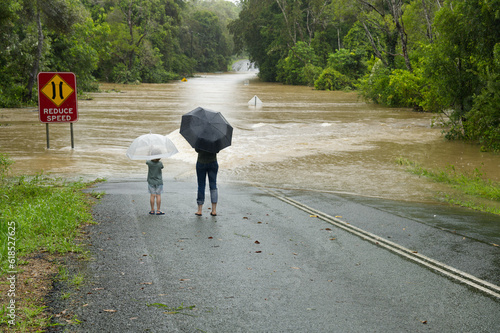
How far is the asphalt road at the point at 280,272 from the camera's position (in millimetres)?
4848

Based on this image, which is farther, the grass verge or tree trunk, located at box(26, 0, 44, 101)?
tree trunk, located at box(26, 0, 44, 101)

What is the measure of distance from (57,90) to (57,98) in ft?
0.82

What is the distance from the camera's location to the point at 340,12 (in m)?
44.0

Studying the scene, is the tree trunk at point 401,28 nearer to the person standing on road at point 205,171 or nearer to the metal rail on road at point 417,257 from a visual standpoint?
the metal rail on road at point 417,257

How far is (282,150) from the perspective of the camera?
19953 mm

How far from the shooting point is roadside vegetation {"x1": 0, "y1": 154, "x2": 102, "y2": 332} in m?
4.75

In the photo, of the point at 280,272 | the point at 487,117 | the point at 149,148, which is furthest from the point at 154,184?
the point at 487,117

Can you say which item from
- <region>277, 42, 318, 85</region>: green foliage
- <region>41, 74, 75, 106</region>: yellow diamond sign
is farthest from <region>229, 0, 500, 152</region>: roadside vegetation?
<region>41, 74, 75, 106</region>: yellow diamond sign

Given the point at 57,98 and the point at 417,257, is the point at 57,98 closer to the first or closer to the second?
the point at 57,98

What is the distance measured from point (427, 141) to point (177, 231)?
1701 cm

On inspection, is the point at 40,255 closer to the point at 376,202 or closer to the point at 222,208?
the point at 222,208

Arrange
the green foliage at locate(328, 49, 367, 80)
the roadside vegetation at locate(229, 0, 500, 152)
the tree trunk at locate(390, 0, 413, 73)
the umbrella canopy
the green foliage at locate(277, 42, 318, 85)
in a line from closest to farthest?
the umbrella canopy < the roadside vegetation at locate(229, 0, 500, 152) < the tree trunk at locate(390, 0, 413, 73) < the green foliage at locate(328, 49, 367, 80) < the green foliage at locate(277, 42, 318, 85)

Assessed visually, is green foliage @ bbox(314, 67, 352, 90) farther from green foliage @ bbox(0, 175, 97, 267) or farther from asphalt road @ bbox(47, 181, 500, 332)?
green foliage @ bbox(0, 175, 97, 267)

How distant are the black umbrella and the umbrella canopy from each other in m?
0.40
